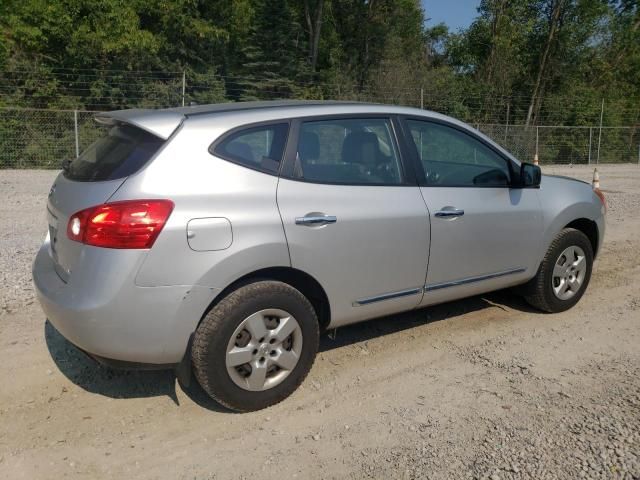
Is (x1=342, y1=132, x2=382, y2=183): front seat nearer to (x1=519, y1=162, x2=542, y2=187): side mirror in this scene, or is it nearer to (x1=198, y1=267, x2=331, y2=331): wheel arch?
(x1=198, y1=267, x2=331, y2=331): wheel arch

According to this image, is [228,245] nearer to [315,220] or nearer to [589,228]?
[315,220]

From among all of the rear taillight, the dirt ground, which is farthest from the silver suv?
the dirt ground

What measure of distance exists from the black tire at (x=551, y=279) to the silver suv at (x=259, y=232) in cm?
54

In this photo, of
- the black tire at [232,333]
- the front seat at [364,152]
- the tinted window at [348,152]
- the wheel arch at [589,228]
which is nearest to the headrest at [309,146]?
the tinted window at [348,152]

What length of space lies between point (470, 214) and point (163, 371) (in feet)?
7.92

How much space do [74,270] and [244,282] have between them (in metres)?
0.91

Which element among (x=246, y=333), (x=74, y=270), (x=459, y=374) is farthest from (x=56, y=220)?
(x=459, y=374)

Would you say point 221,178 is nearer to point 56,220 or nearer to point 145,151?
point 145,151

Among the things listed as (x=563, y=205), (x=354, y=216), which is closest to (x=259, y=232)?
(x=354, y=216)

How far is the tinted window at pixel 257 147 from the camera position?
3.38 m

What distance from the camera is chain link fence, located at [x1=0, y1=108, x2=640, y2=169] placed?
18.2 m

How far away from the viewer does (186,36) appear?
28172 mm

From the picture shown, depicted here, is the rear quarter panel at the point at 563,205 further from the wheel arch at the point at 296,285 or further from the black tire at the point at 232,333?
the black tire at the point at 232,333

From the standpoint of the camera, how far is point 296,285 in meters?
3.66
